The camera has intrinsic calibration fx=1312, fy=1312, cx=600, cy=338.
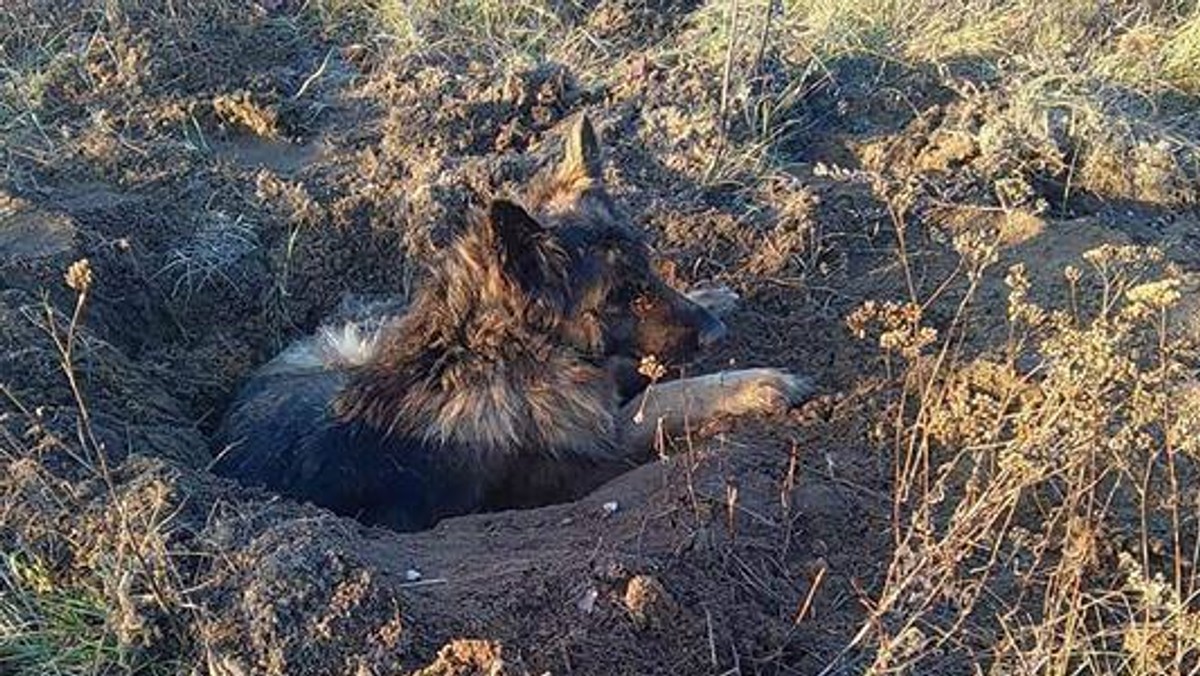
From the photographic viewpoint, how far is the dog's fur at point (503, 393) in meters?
5.19

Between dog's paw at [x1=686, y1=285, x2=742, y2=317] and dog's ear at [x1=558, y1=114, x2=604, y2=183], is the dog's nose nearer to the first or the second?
dog's paw at [x1=686, y1=285, x2=742, y2=317]

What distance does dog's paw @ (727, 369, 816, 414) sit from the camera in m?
5.16

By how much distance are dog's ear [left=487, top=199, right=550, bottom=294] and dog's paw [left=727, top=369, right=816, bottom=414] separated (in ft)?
2.92

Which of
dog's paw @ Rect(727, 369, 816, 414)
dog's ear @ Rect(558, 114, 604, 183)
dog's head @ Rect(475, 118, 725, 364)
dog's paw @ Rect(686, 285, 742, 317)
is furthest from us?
dog's paw @ Rect(686, 285, 742, 317)

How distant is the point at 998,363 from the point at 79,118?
18.2 feet

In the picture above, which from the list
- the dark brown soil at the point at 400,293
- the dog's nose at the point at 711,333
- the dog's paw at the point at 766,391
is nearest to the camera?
the dark brown soil at the point at 400,293

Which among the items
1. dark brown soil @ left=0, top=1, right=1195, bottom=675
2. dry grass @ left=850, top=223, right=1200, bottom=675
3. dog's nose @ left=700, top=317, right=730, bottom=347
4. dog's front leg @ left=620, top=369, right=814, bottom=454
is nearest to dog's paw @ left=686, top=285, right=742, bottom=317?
dark brown soil @ left=0, top=1, right=1195, bottom=675

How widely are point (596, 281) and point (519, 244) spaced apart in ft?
1.45

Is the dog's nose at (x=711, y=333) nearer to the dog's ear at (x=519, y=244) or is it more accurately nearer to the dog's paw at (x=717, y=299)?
the dog's paw at (x=717, y=299)

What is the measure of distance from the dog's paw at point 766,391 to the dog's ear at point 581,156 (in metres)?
1.17

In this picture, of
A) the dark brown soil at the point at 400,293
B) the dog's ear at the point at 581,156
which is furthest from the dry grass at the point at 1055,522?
the dog's ear at the point at 581,156

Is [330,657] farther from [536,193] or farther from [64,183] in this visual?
[64,183]

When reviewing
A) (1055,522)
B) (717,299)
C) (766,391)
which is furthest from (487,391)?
(1055,522)

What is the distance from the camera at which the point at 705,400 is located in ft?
17.3
